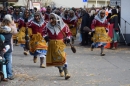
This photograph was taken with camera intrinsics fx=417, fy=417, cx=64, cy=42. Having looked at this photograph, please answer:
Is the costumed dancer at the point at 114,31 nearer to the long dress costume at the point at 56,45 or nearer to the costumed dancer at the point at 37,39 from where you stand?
the costumed dancer at the point at 37,39

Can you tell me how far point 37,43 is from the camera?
45.8 ft

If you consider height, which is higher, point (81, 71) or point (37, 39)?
point (37, 39)

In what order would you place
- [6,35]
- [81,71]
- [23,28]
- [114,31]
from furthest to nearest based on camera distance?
[114,31]
[23,28]
[81,71]
[6,35]

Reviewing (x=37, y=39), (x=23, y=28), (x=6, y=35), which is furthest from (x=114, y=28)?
(x=6, y=35)

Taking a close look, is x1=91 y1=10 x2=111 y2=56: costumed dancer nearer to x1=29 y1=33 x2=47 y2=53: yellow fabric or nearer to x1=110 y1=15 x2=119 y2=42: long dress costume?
x1=110 y1=15 x2=119 y2=42: long dress costume

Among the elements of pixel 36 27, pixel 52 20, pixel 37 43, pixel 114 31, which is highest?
pixel 52 20

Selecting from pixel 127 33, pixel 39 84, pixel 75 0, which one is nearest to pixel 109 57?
pixel 127 33

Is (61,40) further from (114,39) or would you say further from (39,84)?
(114,39)

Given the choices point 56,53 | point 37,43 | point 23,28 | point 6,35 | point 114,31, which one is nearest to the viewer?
point 6,35

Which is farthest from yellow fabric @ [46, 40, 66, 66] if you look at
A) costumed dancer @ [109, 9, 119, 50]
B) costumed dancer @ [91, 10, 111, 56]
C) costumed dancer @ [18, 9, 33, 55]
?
costumed dancer @ [109, 9, 119, 50]

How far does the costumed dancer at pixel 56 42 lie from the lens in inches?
451

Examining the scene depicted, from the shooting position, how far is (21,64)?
14461 millimetres

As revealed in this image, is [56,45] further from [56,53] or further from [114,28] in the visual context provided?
[114,28]

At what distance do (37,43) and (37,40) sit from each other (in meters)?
0.13
